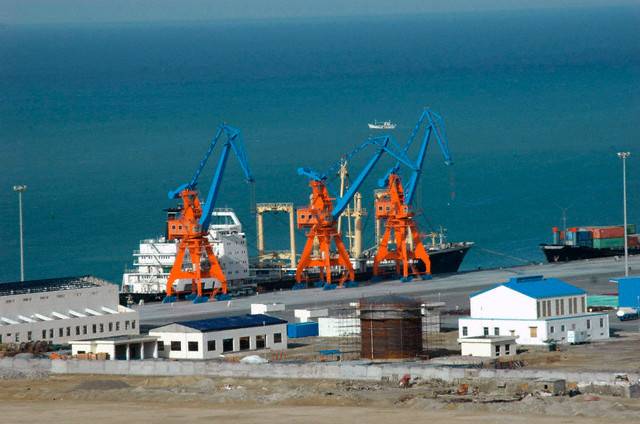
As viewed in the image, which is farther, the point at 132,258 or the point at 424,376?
the point at 132,258

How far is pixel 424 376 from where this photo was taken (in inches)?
2618

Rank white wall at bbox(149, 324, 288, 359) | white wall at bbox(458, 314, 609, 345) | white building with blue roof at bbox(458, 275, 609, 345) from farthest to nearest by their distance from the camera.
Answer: white building with blue roof at bbox(458, 275, 609, 345) → white wall at bbox(458, 314, 609, 345) → white wall at bbox(149, 324, 288, 359)

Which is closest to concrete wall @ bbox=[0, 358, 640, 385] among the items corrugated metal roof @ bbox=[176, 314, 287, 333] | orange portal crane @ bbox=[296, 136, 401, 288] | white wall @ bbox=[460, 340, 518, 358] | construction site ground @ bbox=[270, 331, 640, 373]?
construction site ground @ bbox=[270, 331, 640, 373]

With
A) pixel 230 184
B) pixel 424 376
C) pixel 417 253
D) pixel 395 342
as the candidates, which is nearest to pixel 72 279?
pixel 395 342

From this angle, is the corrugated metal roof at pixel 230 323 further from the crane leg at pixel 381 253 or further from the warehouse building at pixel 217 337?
the crane leg at pixel 381 253

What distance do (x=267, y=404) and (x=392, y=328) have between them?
10.6 m

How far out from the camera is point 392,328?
73.1m

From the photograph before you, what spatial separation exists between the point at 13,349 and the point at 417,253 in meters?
51.5

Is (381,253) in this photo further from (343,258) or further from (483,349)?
(483,349)

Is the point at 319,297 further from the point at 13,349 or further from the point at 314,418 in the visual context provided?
the point at 314,418

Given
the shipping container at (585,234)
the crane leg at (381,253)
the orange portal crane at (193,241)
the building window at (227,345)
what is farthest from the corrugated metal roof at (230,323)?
the shipping container at (585,234)

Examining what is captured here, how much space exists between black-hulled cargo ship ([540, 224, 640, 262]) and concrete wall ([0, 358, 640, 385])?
67.3 metres

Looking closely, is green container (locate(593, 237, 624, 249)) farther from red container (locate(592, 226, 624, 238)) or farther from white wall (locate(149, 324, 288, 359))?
white wall (locate(149, 324, 288, 359))

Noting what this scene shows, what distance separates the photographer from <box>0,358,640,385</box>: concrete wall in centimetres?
6525
